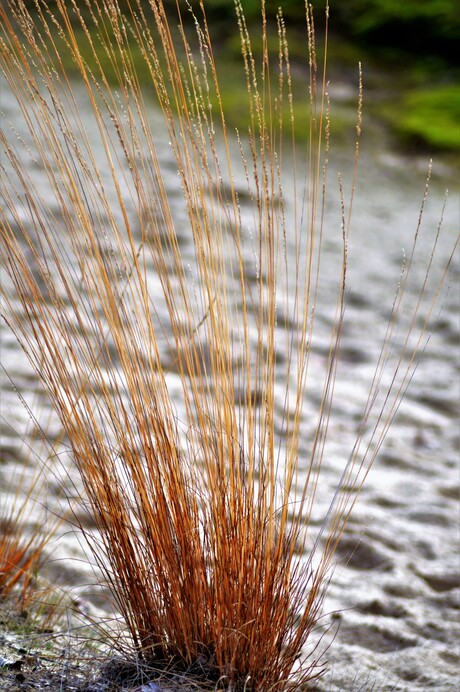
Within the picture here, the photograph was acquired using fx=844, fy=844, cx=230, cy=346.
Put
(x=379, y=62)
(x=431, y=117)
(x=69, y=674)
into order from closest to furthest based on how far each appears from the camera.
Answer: (x=69, y=674), (x=431, y=117), (x=379, y=62)

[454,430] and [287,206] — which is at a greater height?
[287,206]

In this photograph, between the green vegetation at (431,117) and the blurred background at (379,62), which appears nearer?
the green vegetation at (431,117)

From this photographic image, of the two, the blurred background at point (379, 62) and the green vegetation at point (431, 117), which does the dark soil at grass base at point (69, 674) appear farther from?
the green vegetation at point (431, 117)

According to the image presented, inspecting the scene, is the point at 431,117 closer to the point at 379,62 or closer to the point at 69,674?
the point at 379,62

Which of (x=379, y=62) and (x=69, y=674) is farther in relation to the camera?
(x=379, y=62)

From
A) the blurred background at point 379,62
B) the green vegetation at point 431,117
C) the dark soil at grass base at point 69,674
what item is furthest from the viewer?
the blurred background at point 379,62

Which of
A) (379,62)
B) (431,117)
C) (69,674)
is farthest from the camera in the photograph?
(379,62)

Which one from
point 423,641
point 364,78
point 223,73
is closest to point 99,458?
point 423,641

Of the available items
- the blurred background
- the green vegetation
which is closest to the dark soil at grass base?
the blurred background

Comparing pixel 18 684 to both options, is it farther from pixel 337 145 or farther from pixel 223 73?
pixel 223 73

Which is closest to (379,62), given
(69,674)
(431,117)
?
(431,117)

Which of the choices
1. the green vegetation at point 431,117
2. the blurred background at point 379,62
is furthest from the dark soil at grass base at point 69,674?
the green vegetation at point 431,117
